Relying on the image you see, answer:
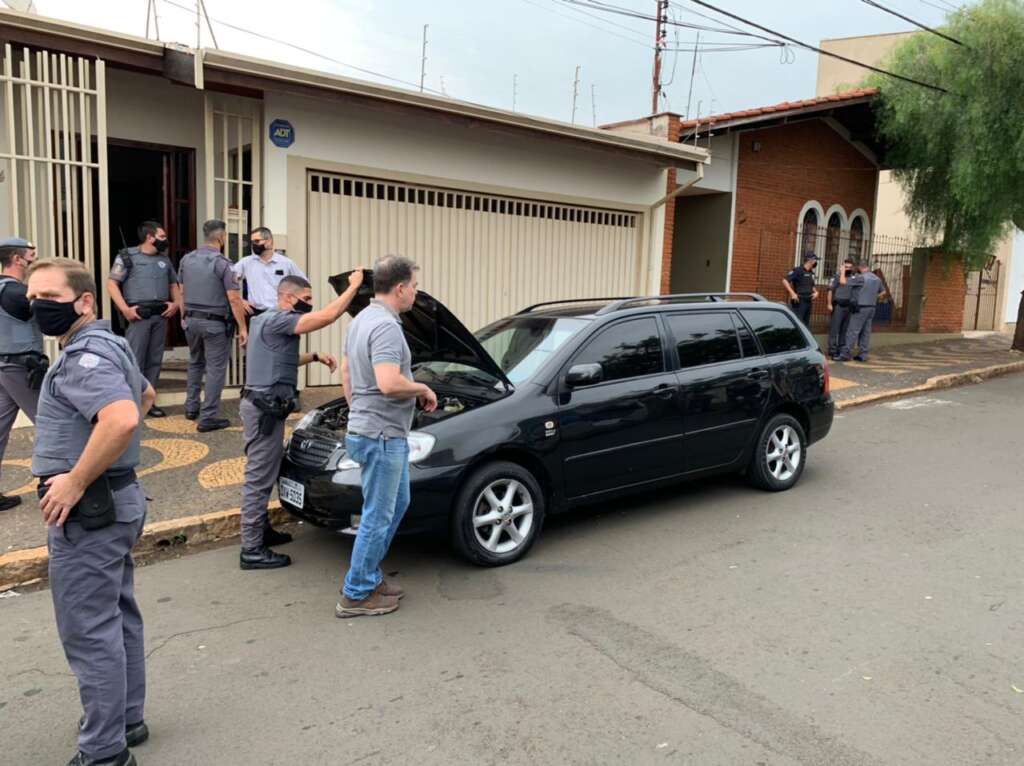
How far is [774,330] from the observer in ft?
21.2

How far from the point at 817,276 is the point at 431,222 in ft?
32.1

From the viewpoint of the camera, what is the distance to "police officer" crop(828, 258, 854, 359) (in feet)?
45.2

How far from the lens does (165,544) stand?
5000 millimetres

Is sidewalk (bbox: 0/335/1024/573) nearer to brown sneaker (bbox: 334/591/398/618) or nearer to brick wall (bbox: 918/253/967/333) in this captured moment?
brown sneaker (bbox: 334/591/398/618)

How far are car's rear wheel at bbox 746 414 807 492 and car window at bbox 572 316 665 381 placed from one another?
1.25 metres

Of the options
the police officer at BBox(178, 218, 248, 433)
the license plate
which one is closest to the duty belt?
the police officer at BBox(178, 218, 248, 433)

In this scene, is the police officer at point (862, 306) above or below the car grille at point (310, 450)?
above

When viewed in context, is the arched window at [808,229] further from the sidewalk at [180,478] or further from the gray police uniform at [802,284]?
the sidewalk at [180,478]

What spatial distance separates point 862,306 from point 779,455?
879cm

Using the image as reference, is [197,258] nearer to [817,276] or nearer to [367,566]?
[367,566]

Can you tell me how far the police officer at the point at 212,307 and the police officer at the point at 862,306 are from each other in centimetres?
1061

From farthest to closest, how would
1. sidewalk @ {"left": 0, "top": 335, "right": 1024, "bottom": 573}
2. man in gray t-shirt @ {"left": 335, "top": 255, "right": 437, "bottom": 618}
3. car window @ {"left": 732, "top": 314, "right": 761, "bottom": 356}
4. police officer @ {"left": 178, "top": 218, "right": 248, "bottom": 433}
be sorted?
police officer @ {"left": 178, "top": 218, "right": 248, "bottom": 433} < car window @ {"left": 732, "top": 314, "right": 761, "bottom": 356} < sidewalk @ {"left": 0, "top": 335, "right": 1024, "bottom": 573} < man in gray t-shirt @ {"left": 335, "top": 255, "right": 437, "bottom": 618}

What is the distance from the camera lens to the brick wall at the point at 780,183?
14.8m

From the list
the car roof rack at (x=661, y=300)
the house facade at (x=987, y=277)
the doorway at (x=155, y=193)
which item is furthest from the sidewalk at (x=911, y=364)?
the doorway at (x=155, y=193)
